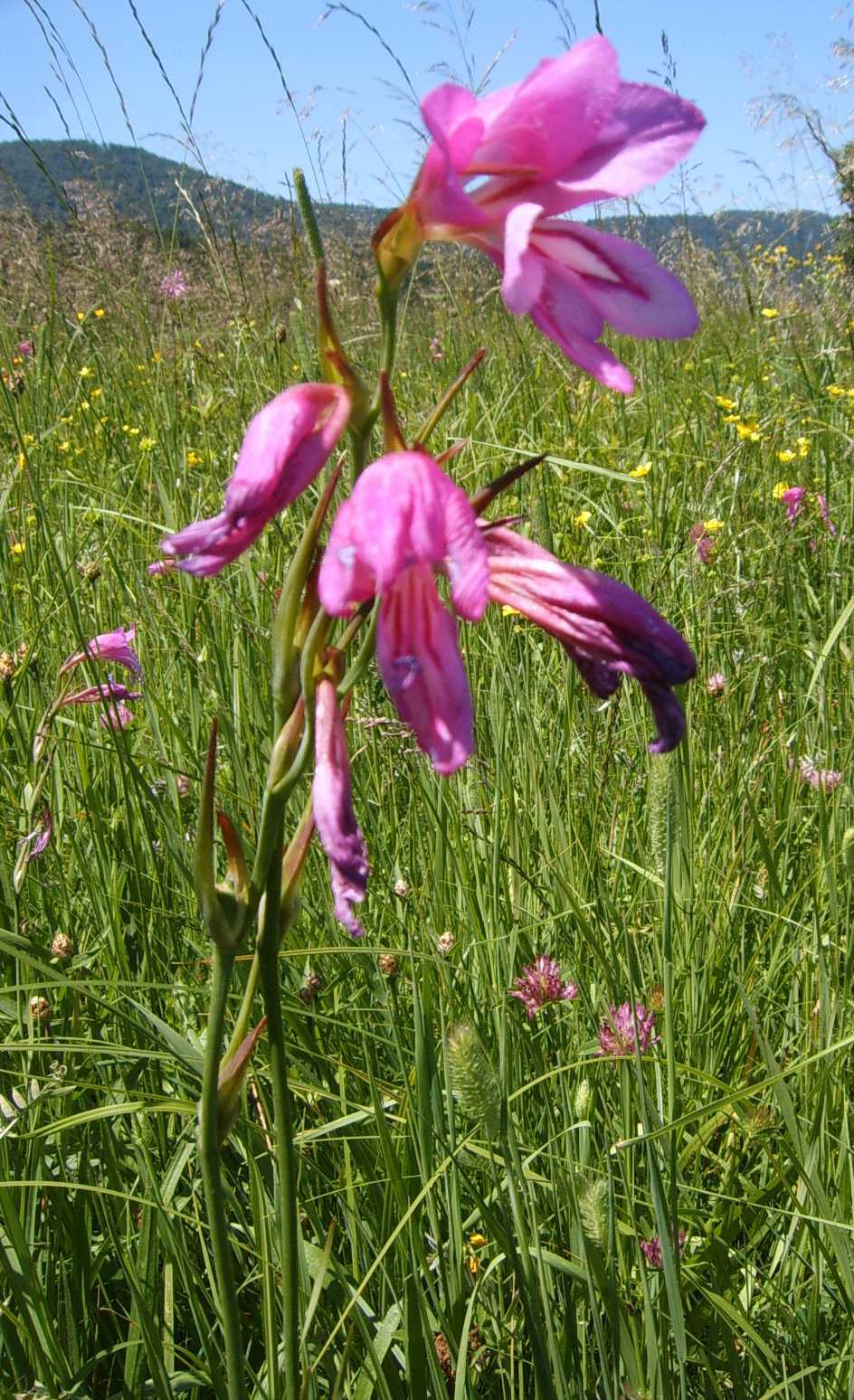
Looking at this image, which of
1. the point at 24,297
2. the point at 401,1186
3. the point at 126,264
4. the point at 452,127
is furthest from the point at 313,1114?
the point at 126,264

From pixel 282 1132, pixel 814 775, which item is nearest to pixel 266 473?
pixel 282 1132

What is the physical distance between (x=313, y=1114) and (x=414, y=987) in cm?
35

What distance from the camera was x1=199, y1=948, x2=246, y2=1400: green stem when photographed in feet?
2.54

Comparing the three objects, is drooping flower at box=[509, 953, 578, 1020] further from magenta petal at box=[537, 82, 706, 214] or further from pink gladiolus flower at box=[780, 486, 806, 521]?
pink gladiolus flower at box=[780, 486, 806, 521]

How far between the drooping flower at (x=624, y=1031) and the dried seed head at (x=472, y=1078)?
0.32 metres

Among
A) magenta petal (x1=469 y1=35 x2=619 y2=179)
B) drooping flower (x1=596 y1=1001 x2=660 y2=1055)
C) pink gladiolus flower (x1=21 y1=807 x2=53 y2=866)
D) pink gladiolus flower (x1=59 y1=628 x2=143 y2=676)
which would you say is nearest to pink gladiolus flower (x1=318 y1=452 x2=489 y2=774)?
magenta petal (x1=469 y1=35 x2=619 y2=179)

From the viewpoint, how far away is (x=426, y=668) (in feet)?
2.23

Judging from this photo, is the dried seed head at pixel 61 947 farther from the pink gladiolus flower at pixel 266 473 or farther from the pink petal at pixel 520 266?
the pink petal at pixel 520 266

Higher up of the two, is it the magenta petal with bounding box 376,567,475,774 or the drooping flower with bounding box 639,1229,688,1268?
the magenta petal with bounding box 376,567,475,774

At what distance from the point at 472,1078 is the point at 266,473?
1.62 ft

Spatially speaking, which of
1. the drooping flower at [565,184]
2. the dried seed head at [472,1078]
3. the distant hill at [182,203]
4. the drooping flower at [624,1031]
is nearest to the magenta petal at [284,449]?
the drooping flower at [565,184]

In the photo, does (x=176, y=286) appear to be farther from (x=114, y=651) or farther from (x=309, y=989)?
(x=309, y=989)

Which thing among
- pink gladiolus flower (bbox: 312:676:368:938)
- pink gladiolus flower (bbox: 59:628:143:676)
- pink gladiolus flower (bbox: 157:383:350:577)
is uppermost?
pink gladiolus flower (bbox: 157:383:350:577)

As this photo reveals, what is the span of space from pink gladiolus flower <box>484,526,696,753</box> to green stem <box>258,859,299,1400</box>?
0.86 feet
